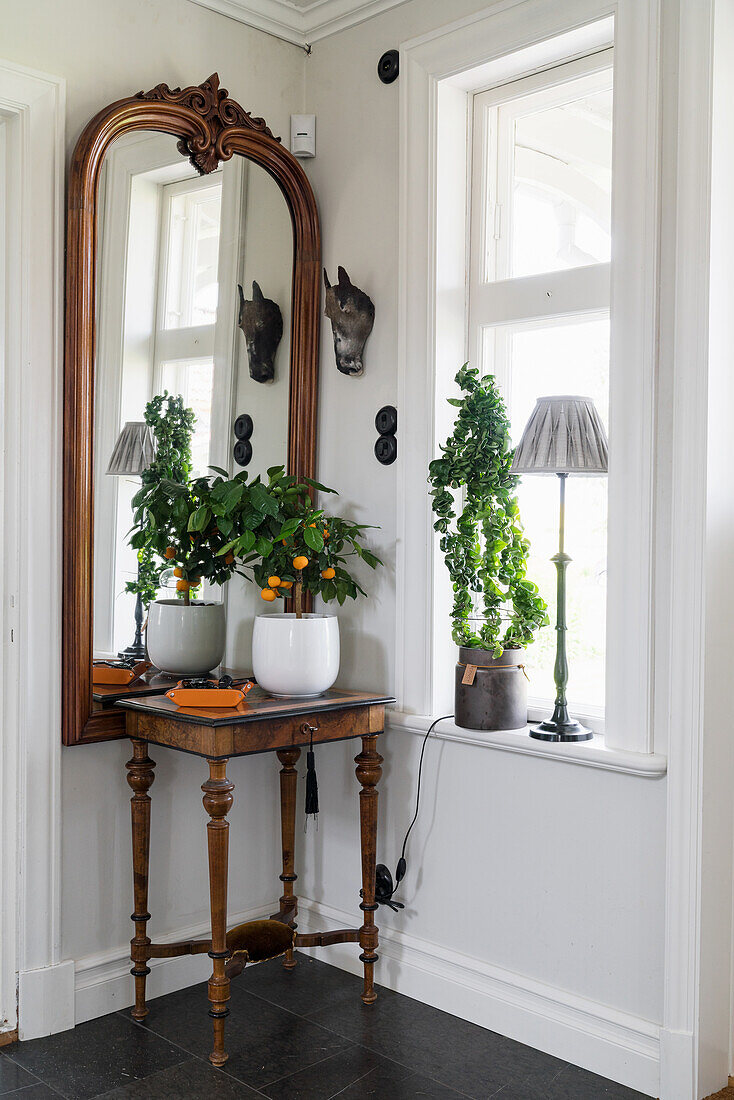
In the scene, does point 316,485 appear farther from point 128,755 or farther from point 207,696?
point 128,755

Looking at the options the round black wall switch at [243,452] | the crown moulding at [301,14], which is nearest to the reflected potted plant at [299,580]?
the round black wall switch at [243,452]

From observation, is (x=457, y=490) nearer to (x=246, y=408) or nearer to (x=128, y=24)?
(x=246, y=408)

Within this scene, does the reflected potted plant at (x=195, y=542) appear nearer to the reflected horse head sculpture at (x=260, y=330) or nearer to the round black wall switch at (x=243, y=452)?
the round black wall switch at (x=243, y=452)

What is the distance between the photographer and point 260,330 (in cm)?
299

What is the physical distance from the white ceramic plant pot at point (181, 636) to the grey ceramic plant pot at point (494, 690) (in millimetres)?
741

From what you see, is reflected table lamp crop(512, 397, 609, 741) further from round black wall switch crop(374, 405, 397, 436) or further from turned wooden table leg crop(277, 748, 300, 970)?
turned wooden table leg crop(277, 748, 300, 970)

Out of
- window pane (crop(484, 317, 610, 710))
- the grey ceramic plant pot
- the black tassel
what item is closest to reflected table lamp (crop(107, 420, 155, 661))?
the black tassel

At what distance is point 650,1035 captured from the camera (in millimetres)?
2273

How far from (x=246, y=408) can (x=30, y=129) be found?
94 centimetres

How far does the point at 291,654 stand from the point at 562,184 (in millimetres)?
1464

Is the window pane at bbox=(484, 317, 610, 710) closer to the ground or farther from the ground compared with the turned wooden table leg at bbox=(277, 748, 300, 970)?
farther from the ground

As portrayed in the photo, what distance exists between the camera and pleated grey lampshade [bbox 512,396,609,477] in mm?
2346

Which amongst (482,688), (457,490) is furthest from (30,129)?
(482,688)

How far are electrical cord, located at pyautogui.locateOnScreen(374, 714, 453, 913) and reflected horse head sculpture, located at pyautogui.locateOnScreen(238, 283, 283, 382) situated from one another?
3.86ft
